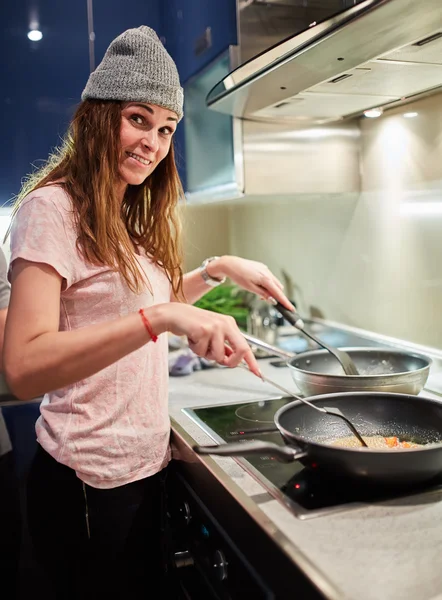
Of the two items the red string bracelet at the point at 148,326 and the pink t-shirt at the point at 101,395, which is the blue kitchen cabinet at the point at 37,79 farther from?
the red string bracelet at the point at 148,326

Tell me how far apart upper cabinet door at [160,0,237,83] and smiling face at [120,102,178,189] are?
543 mm

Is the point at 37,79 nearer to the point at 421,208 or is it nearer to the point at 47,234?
the point at 47,234

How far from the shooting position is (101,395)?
3.79 feet

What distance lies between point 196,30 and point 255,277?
33.2 inches

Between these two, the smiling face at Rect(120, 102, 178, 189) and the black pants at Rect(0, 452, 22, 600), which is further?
the black pants at Rect(0, 452, 22, 600)

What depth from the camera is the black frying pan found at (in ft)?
2.85

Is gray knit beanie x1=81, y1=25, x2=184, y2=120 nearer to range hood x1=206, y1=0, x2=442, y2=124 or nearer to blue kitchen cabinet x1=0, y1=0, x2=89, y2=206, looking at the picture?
range hood x1=206, y1=0, x2=442, y2=124

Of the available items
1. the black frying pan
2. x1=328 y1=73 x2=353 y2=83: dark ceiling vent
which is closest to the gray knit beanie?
x1=328 y1=73 x2=353 y2=83: dark ceiling vent

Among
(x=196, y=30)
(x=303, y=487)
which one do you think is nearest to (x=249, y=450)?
(x=303, y=487)

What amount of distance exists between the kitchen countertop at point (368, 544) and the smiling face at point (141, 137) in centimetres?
58

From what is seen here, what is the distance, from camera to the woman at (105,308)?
3.56 ft

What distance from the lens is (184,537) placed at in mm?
1250

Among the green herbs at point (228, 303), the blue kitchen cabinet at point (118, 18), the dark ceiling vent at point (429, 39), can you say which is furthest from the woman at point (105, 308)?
the green herbs at point (228, 303)

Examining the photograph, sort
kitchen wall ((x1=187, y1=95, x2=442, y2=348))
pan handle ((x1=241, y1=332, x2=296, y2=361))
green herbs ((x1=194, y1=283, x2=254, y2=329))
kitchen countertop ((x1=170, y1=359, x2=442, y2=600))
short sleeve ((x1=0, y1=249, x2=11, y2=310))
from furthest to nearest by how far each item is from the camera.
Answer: green herbs ((x1=194, y1=283, x2=254, y2=329)), kitchen wall ((x1=187, y1=95, x2=442, y2=348)), short sleeve ((x1=0, y1=249, x2=11, y2=310)), pan handle ((x1=241, y1=332, x2=296, y2=361)), kitchen countertop ((x1=170, y1=359, x2=442, y2=600))
